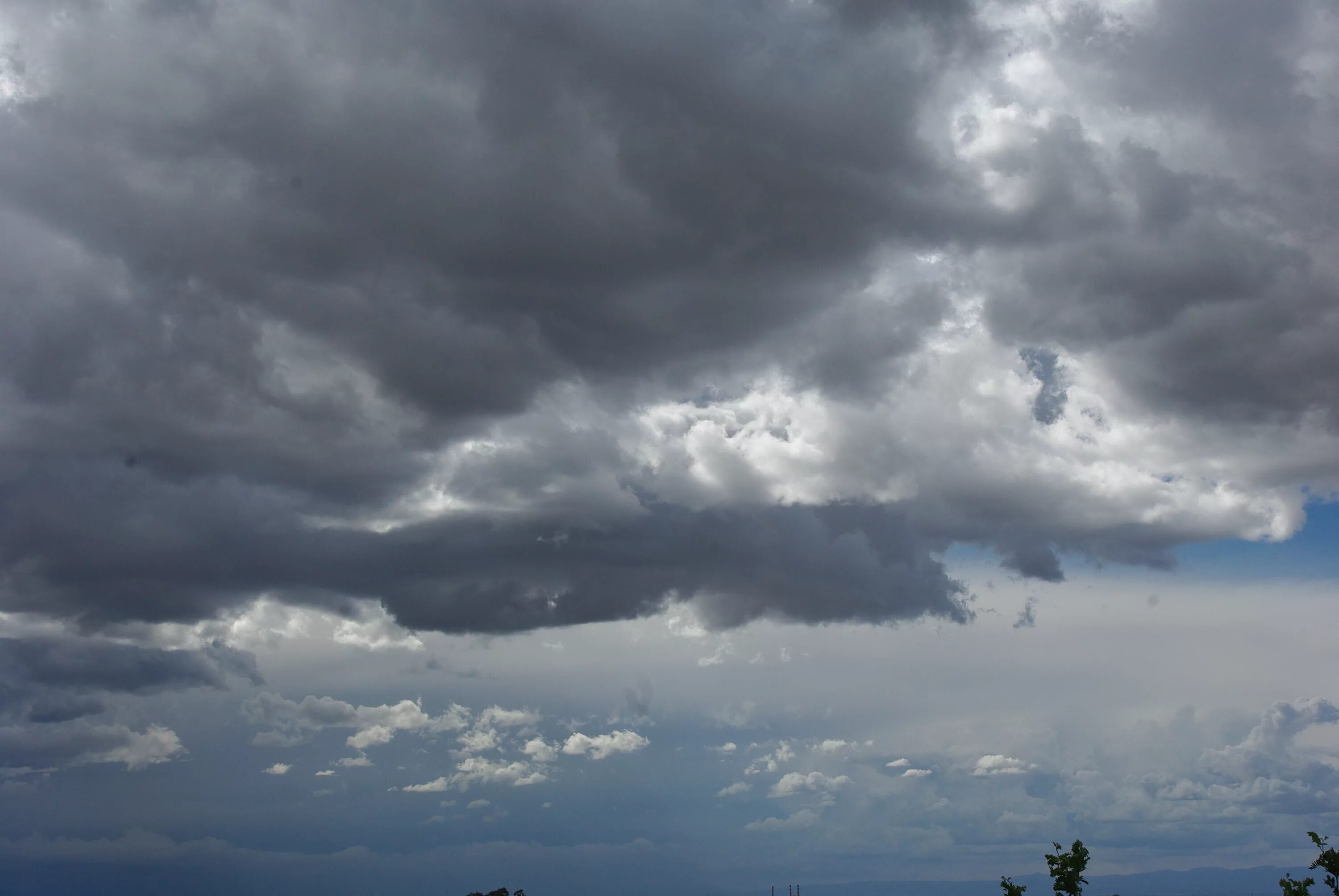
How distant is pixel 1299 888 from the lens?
376ft

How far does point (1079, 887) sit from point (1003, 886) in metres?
8.69

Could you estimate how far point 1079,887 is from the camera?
5315 inches

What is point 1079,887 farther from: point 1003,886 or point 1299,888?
point 1299,888

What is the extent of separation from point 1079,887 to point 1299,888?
25.9 meters

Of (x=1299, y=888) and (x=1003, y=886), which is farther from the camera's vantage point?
(x=1003, y=886)

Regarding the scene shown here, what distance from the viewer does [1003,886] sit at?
139 metres

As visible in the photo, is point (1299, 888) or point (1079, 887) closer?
point (1299, 888)

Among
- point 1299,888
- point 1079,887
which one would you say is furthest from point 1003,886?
point 1299,888
